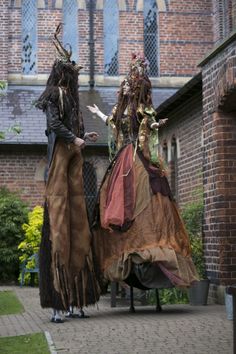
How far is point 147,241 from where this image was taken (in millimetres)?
7504

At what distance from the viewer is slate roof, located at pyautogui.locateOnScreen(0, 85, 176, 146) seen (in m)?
18.5

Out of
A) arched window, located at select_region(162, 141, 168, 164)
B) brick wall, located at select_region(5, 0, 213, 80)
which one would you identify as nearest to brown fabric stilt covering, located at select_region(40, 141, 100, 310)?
arched window, located at select_region(162, 141, 168, 164)

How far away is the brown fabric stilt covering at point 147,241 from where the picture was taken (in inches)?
290

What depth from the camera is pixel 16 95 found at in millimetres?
20312

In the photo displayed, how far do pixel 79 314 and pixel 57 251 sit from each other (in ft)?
2.88

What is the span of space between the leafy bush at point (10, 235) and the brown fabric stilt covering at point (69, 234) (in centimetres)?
922

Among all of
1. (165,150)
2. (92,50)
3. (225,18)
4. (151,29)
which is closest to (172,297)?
(165,150)

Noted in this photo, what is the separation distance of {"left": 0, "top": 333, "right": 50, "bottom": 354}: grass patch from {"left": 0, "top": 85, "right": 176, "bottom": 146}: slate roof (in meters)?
12.0

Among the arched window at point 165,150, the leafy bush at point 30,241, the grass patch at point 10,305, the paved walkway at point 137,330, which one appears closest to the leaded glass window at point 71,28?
the arched window at point 165,150

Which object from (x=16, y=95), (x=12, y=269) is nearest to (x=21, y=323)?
(x=12, y=269)

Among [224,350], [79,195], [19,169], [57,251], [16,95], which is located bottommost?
[224,350]

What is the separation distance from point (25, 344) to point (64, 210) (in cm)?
173

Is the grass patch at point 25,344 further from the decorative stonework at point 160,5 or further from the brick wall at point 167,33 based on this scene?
the decorative stonework at point 160,5

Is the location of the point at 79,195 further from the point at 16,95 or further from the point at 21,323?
the point at 16,95
